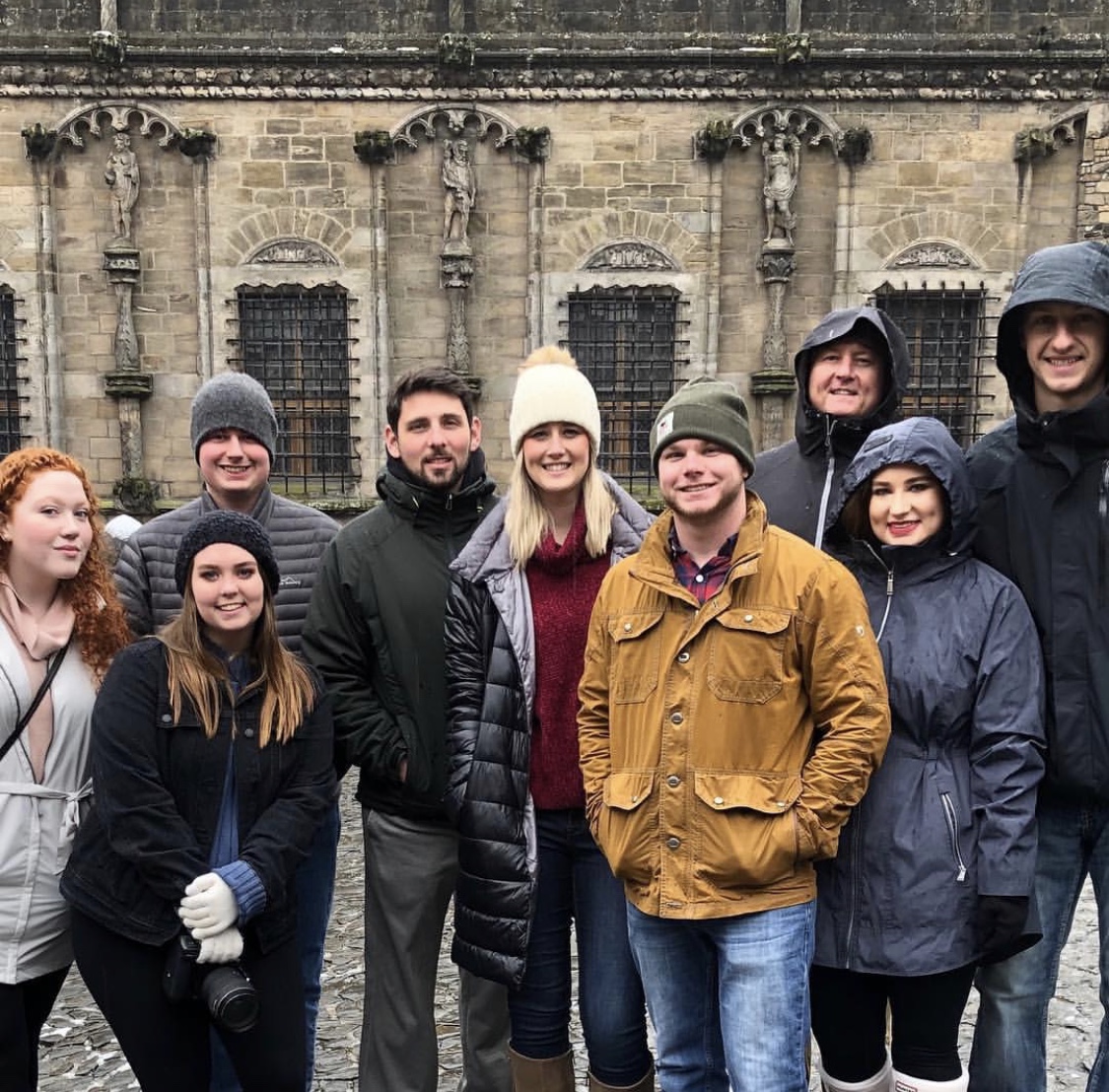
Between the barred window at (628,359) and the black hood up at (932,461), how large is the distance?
9.94 metres

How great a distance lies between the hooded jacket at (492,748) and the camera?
2.90 metres

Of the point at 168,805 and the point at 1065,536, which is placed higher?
the point at 1065,536

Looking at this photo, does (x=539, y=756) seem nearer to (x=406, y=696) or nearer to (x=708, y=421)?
(x=406, y=696)

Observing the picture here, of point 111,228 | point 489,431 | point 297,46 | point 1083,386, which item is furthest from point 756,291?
point 1083,386

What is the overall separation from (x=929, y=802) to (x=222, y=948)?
71.9 inches

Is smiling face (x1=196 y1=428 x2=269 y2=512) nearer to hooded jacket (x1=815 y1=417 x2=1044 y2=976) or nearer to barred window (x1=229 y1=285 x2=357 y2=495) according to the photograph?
hooded jacket (x1=815 y1=417 x2=1044 y2=976)

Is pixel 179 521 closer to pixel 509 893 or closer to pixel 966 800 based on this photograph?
pixel 509 893

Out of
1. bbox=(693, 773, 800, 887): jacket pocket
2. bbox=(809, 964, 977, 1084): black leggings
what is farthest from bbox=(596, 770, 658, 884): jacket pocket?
bbox=(809, 964, 977, 1084): black leggings

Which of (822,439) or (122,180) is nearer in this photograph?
(822,439)

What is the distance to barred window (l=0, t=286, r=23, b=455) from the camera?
1279cm

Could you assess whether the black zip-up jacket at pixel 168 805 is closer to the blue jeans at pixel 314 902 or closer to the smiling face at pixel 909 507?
the blue jeans at pixel 314 902

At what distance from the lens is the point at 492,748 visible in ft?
9.62

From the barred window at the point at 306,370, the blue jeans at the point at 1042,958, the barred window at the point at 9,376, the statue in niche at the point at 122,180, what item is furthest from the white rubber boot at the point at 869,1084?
the barred window at the point at 9,376

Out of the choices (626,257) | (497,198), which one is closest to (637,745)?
(626,257)
